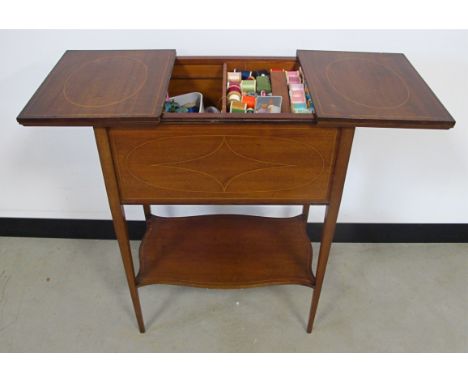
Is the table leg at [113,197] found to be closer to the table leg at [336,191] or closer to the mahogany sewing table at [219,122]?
the mahogany sewing table at [219,122]

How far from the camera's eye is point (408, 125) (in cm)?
105

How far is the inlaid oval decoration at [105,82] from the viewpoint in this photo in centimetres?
110

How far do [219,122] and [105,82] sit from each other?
37 cm

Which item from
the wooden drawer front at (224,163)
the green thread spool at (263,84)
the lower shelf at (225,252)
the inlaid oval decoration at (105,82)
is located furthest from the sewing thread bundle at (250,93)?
the lower shelf at (225,252)

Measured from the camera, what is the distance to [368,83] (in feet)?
3.90

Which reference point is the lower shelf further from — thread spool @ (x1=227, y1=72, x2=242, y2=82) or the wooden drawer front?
thread spool @ (x1=227, y1=72, x2=242, y2=82)

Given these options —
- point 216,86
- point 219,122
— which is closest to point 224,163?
point 219,122

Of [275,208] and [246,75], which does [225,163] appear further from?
[275,208]

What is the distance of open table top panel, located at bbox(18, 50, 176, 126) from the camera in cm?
104

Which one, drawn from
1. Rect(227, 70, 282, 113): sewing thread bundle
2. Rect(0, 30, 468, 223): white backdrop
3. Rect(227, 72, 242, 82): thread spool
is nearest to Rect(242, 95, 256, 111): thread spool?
Rect(227, 70, 282, 113): sewing thread bundle

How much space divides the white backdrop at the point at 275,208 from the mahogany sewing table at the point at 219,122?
166 millimetres

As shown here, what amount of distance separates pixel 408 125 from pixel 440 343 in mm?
1065
